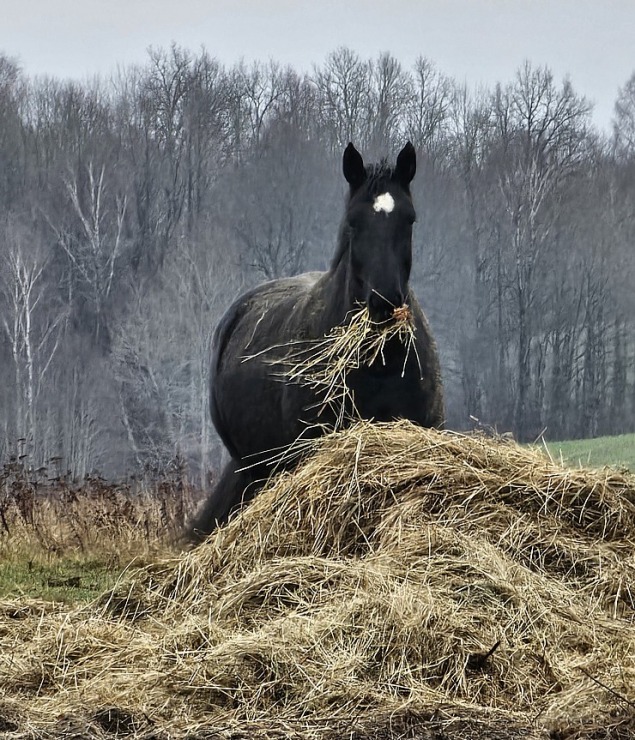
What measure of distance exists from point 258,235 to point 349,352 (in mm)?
32999

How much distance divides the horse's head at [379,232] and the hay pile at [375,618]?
2.83 ft

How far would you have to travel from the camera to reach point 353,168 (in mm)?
7332

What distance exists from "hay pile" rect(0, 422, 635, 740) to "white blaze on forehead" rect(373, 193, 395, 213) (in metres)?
1.39

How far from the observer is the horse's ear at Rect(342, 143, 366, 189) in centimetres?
730

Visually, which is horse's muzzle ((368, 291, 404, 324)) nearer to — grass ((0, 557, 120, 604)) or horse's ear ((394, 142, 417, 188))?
horse's ear ((394, 142, 417, 188))

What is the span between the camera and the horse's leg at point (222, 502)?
28.6ft

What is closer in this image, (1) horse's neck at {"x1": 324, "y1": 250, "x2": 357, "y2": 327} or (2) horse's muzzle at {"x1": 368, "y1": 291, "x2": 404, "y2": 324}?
(2) horse's muzzle at {"x1": 368, "y1": 291, "x2": 404, "y2": 324}

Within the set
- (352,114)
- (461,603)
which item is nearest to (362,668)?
(461,603)

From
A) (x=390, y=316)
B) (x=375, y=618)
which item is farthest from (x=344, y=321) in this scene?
(x=375, y=618)

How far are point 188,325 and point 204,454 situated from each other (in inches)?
184

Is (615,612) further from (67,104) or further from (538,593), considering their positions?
(67,104)

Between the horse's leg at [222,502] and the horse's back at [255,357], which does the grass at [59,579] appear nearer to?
the horse's leg at [222,502]

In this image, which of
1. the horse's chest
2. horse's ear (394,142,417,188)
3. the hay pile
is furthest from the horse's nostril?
horse's ear (394,142,417,188)

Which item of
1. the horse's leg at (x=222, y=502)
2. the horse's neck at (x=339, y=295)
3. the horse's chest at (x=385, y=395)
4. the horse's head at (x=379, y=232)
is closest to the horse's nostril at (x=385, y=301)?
the horse's head at (x=379, y=232)
